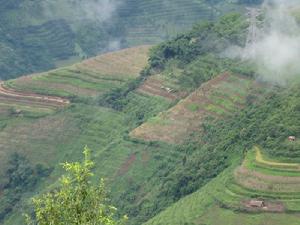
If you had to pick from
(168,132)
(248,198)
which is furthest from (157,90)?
(248,198)

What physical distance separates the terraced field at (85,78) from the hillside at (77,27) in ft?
Result: 99.7

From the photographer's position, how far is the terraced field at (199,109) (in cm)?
5500

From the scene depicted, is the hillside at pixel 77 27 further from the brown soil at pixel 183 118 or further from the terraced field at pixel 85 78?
the brown soil at pixel 183 118

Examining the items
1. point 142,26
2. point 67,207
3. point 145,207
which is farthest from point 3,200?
point 142,26

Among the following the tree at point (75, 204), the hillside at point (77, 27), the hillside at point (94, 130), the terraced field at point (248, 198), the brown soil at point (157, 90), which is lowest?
the hillside at point (77, 27)

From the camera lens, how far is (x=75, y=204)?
14.8 meters

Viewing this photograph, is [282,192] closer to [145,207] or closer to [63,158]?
[145,207]

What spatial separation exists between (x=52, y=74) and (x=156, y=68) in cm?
1069

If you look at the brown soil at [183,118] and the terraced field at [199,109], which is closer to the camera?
the terraced field at [199,109]

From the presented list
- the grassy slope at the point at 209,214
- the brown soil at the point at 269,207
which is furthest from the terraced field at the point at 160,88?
the brown soil at the point at 269,207

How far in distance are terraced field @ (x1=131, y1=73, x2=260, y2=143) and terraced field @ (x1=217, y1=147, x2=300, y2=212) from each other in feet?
33.6

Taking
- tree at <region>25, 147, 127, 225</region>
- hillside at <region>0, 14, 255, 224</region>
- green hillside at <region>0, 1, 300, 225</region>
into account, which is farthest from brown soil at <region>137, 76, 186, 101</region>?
tree at <region>25, 147, 127, 225</region>

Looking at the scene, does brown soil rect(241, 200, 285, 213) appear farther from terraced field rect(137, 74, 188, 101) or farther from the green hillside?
terraced field rect(137, 74, 188, 101)

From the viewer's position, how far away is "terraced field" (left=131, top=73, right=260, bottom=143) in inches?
2165
